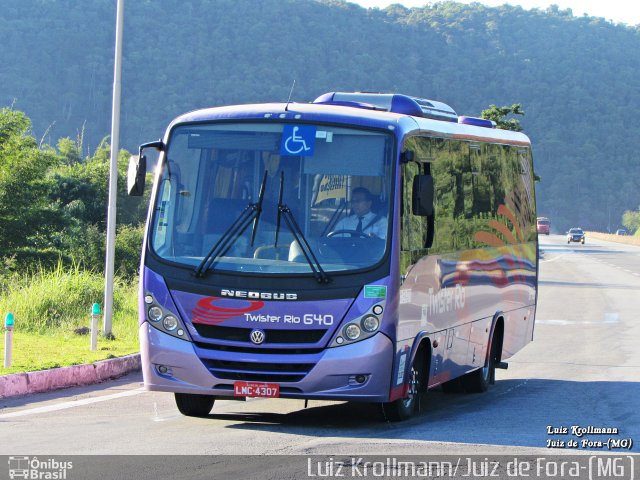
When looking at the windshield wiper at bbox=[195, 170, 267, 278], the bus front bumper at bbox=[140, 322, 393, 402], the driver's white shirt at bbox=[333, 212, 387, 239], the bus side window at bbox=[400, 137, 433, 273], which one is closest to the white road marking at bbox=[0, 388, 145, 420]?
the bus front bumper at bbox=[140, 322, 393, 402]

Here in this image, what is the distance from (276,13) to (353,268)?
152 m

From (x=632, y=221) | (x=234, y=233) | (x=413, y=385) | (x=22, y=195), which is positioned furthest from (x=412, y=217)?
(x=632, y=221)

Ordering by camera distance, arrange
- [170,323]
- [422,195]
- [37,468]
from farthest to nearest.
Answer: [422,195]
[170,323]
[37,468]

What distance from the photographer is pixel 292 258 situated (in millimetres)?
10641

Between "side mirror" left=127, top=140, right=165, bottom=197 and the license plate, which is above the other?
"side mirror" left=127, top=140, right=165, bottom=197

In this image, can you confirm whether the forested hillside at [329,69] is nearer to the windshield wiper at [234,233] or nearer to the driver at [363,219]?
the windshield wiper at [234,233]

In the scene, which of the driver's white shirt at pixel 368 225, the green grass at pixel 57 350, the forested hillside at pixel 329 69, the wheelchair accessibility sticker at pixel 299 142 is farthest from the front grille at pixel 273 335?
the forested hillside at pixel 329 69

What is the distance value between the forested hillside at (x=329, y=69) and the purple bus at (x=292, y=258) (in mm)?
111796

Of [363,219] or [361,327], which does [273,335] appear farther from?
[363,219]

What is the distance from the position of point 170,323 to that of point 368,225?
1.94m

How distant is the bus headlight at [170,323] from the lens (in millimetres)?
10727

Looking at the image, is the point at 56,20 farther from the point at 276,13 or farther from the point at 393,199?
the point at 393,199

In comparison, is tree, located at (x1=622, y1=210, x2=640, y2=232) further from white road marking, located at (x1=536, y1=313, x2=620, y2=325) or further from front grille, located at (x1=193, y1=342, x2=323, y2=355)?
front grille, located at (x1=193, y1=342, x2=323, y2=355)

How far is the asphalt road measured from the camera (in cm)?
977
